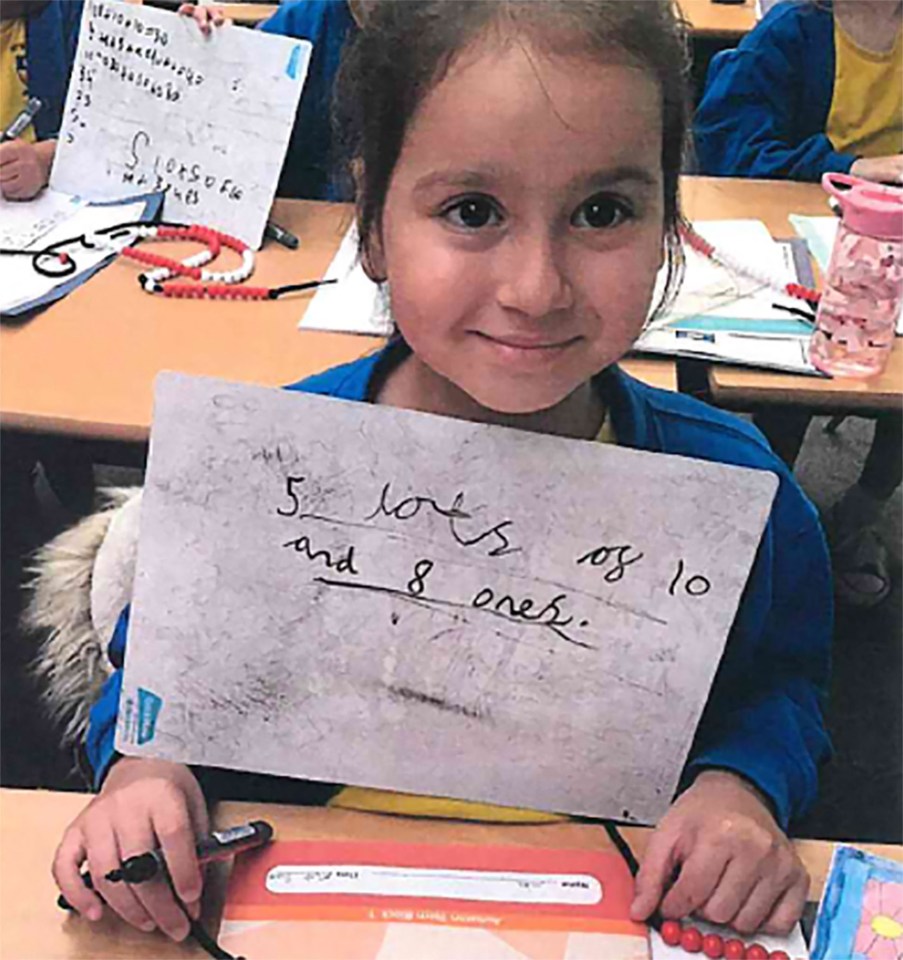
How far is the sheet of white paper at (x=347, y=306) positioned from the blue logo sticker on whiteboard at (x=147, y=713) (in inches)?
28.0

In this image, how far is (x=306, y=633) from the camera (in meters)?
0.69

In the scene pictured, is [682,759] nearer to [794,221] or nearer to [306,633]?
[306,633]

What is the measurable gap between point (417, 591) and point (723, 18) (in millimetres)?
2420

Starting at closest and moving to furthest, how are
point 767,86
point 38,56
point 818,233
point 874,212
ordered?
point 874,212, point 818,233, point 38,56, point 767,86

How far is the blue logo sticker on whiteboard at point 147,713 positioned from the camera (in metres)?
0.71

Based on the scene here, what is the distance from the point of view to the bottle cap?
131 centimetres

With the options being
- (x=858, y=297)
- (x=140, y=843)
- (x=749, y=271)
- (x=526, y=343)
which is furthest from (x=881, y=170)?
(x=140, y=843)

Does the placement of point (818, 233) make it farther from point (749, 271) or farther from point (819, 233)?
point (749, 271)

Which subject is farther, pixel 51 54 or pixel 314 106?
pixel 51 54

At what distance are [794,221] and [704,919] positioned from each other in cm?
129

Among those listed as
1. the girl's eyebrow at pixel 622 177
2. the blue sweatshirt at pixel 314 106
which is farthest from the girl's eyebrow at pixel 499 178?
the blue sweatshirt at pixel 314 106

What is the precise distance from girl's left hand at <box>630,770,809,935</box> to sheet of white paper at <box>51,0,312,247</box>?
1.10 meters

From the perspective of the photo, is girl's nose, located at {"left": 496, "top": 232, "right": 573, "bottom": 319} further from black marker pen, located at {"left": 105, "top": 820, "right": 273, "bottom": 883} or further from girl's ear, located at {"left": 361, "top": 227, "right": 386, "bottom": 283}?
black marker pen, located at {"left": 105, "top": 820, "right": 273, "bottom": 883}

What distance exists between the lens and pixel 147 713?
0.71 meters
